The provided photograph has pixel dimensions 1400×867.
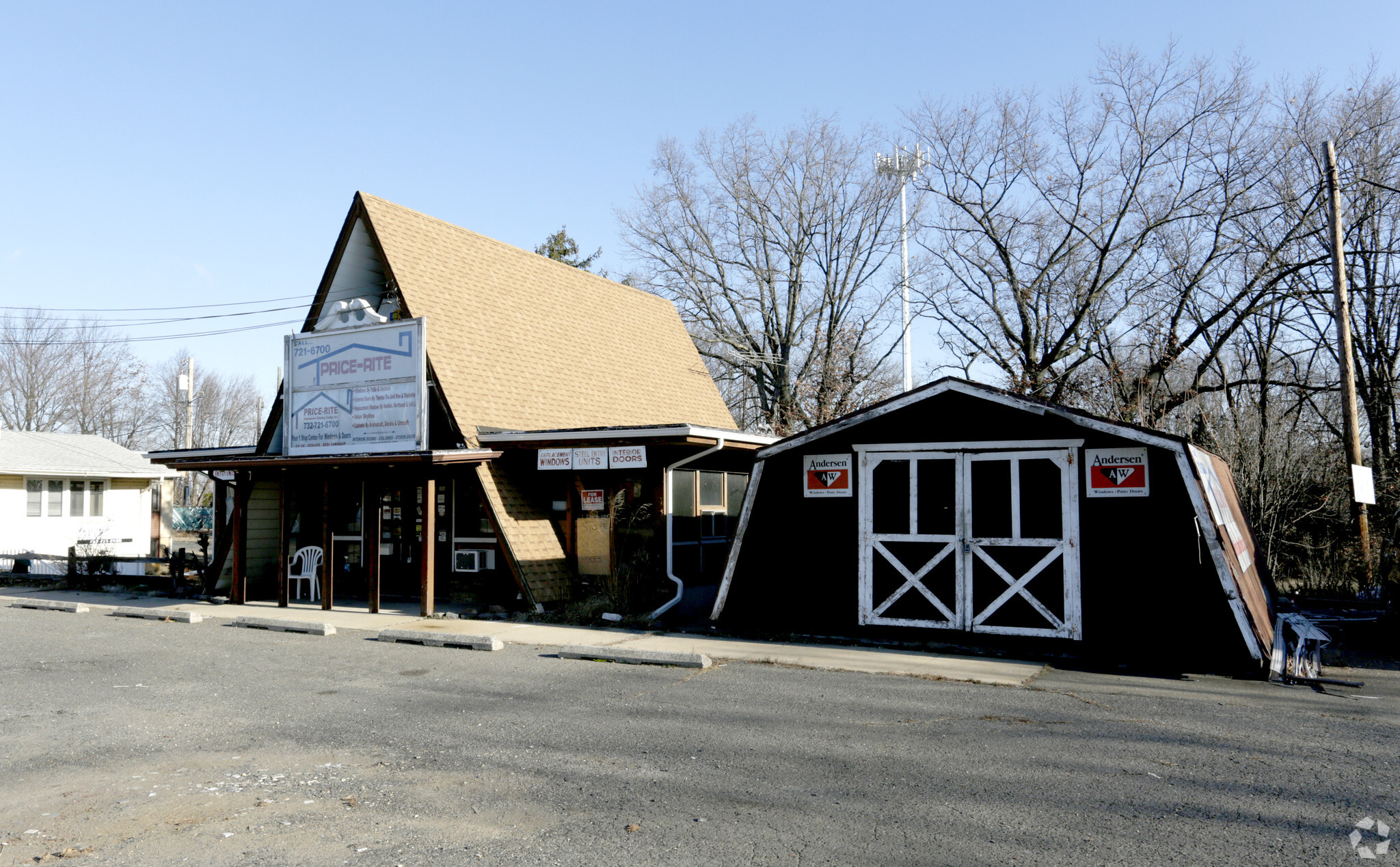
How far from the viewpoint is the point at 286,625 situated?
47.1 feet

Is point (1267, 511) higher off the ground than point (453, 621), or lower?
higher

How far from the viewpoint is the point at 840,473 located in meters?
13.1

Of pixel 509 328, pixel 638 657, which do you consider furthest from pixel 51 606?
pixel 638 657

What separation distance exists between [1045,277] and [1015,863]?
2614 centimetres

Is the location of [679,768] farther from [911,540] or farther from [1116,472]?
[1116,472]

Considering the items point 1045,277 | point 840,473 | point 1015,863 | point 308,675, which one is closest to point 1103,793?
point 1015,863

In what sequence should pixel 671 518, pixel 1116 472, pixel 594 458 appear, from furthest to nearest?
pixel 671 518 → pixel 594 458 → pixel 1116 472

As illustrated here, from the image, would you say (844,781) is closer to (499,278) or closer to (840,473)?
(840,473)

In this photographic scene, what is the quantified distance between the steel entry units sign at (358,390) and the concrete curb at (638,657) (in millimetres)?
5505

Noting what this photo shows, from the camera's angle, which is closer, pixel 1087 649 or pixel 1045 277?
pixel 1087 649

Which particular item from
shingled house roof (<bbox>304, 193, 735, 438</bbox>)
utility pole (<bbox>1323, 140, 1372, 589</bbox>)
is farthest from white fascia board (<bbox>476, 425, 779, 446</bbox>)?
utility pole (<bbox>1323, 140, 1372, 589</bbox>)

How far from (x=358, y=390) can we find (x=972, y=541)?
34.9 feet

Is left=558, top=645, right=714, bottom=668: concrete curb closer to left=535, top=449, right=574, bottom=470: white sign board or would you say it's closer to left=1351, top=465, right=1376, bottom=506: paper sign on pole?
left=535, top=449, right=574, bottom=470: white sign board

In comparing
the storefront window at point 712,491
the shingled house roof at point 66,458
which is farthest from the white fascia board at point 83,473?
the storefront window at point 712,491
